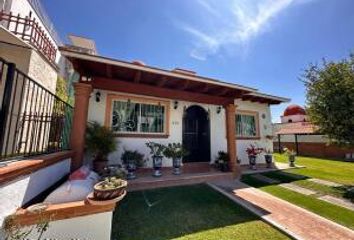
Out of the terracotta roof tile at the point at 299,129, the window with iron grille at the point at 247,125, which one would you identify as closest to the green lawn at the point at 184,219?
the window with iron grille at the point at 247,125

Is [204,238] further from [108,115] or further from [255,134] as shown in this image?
[255,134]

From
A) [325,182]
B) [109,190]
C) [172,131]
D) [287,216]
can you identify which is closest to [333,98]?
[325,182]

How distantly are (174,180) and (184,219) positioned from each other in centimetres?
218

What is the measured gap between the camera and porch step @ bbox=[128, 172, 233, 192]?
5.52 m

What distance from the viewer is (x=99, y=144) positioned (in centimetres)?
580

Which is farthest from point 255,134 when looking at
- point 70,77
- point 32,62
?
point 70,77

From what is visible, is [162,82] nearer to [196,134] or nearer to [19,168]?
[196,134]

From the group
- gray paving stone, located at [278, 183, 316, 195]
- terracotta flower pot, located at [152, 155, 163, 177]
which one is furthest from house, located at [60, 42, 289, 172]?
gray paving stone, located at [278, 183, 316, 195]

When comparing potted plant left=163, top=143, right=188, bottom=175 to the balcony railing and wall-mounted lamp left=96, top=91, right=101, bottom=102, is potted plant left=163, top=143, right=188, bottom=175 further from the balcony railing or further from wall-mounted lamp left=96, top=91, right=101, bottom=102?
the balcony railing

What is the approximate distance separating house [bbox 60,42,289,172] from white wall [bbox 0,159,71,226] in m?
1.56

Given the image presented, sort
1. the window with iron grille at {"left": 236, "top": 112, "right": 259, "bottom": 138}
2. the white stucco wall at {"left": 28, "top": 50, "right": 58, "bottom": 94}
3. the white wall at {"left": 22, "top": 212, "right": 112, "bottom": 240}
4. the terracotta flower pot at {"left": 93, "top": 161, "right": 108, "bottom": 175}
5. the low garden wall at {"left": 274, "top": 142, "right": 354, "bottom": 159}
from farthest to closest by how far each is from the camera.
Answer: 1. the low garden wall at {"left": 274, "top": 142, "right": 354, "bottom": 159}
2. the window with iron grille at {"left": 236, "top": 112, "right": 259, "bottom": 138}
3. the white stucco wall at {"left": 28, "top": 50, "right": 58, "bottom": 94}
4. the terracotta flower pot at {"left": 93, "top": 161, "right": 108, "bottom": 175}
5. the white wall at {"left": 22, "top": 212, "right": 112, "bottom": 240}

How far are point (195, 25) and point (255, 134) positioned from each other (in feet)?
22.7

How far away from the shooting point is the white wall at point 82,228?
2.45 meters

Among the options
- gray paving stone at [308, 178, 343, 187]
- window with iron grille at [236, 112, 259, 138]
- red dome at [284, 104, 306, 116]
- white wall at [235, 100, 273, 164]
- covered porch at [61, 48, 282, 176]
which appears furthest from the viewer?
red dome at [284, 104, 306, 116]
